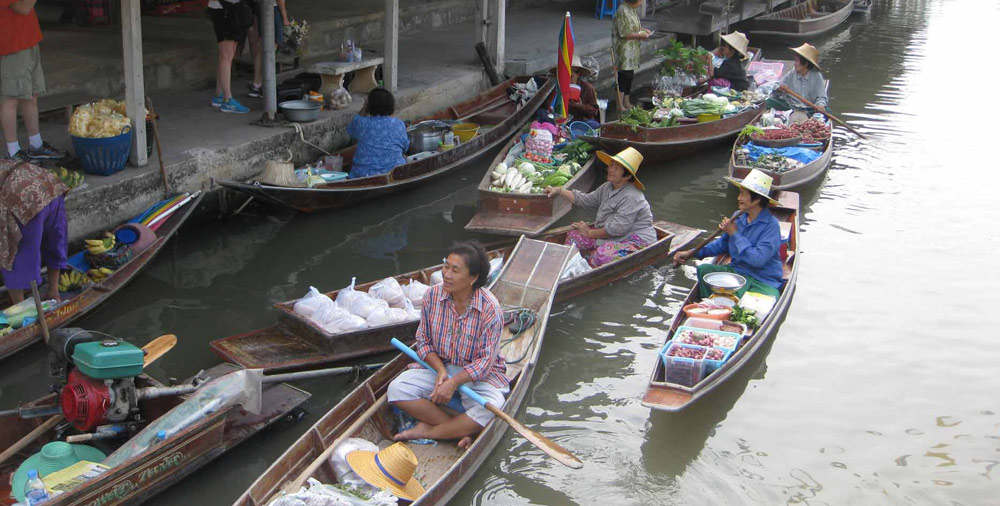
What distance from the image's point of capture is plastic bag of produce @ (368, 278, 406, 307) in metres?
6.09

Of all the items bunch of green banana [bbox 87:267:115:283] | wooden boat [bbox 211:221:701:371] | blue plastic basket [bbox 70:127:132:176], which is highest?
blue plastic basket [bbox 70:127:132:176]

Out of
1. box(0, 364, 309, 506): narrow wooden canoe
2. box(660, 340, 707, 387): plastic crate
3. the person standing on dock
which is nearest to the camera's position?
box(0, 364, 309, 506): narrow wooden canoe

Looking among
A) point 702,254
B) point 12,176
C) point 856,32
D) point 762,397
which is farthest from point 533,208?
point 856,32

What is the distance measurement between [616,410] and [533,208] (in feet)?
8.52

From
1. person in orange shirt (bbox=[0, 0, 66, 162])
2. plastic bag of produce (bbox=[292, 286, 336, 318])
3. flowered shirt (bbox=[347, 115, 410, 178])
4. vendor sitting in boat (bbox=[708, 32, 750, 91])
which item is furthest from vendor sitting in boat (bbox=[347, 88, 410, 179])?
vendor sitting in boat (bbox=[708, 32, 750, 91])

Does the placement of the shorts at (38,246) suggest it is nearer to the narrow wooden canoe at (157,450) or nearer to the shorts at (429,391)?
the narrow wooden canoe at (157,450)

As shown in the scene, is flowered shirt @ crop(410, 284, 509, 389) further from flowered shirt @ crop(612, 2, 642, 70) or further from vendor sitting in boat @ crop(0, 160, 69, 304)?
flowered shirt @ crop(612, 2, 642, 70)

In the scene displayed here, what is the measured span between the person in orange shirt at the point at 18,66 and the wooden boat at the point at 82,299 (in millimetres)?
1203

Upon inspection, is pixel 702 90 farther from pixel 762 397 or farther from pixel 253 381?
pixel 253 381

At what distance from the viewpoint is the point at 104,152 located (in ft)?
23.4

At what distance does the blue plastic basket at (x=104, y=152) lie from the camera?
7059 millimetres

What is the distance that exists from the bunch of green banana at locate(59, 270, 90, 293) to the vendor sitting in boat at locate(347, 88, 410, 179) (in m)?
2.75

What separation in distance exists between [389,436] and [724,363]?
1951 millimetres

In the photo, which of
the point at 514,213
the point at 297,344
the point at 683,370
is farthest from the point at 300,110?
the point at 683,370
